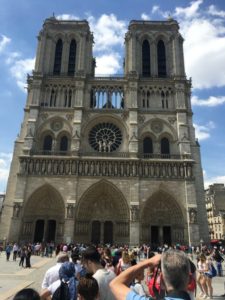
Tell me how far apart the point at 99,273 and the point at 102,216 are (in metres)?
24.5

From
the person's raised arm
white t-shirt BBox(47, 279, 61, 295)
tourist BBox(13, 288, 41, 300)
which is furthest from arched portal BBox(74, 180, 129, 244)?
the person's raised arm

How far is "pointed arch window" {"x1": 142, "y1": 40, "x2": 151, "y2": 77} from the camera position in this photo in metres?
33.6

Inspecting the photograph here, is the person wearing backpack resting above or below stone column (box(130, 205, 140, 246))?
below

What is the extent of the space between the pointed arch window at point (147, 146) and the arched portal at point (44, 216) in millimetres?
10367

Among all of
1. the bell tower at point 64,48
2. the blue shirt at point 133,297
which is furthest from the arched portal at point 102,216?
the blue shirt at point 133,297

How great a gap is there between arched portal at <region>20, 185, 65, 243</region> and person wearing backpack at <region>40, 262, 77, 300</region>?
909 inches

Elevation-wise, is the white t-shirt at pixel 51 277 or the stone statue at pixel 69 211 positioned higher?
the stone statue at pixel 69 211

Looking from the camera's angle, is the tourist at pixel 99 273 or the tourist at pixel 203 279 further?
the tourist at pixel 203 279

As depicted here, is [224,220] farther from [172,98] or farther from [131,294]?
[131,294]

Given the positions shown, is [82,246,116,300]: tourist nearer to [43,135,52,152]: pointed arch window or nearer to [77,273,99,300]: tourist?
[77,273,99,300]: tourist

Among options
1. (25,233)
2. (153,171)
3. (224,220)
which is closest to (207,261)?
(153,171)

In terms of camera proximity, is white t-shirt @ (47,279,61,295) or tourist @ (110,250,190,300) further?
white t-shirt @ (47,279,61,295)

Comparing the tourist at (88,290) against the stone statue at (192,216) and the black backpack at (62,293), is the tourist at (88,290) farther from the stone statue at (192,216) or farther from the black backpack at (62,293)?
the stone statue at (192,216)

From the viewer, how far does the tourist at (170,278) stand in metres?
1.88
